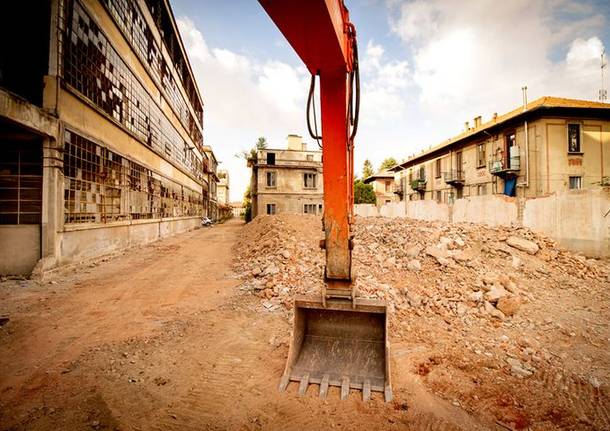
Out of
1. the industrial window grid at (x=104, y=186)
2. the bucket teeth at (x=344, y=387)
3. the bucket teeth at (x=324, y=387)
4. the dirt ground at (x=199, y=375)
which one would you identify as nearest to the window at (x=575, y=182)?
the dirt ground at (x=199, y=375)

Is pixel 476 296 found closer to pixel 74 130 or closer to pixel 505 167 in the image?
pixel 74 130

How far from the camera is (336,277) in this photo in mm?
3082

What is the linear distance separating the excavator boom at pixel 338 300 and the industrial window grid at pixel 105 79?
27.3 ft

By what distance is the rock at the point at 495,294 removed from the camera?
5.09 m

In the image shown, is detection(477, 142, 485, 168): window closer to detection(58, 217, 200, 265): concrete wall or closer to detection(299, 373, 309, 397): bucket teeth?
detection(58, 217, 200, 265): concrete wall

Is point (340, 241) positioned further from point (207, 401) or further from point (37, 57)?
point (37, 57)

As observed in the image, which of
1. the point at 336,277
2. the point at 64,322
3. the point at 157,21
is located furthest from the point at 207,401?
the point at 157,21

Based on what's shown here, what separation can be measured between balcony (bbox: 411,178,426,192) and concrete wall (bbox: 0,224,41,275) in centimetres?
2679

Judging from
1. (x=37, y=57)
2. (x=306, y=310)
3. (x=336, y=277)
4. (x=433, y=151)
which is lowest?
(x=306, y=310)

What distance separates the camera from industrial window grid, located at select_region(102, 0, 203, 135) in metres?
10.5

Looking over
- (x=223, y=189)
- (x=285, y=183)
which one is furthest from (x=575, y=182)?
(x=223, y=189)

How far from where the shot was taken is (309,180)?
2919cm

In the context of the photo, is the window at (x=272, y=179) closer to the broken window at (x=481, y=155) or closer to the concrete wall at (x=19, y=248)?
the broken window at (x=481, y=155)

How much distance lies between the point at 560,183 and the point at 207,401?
20.8 metres
